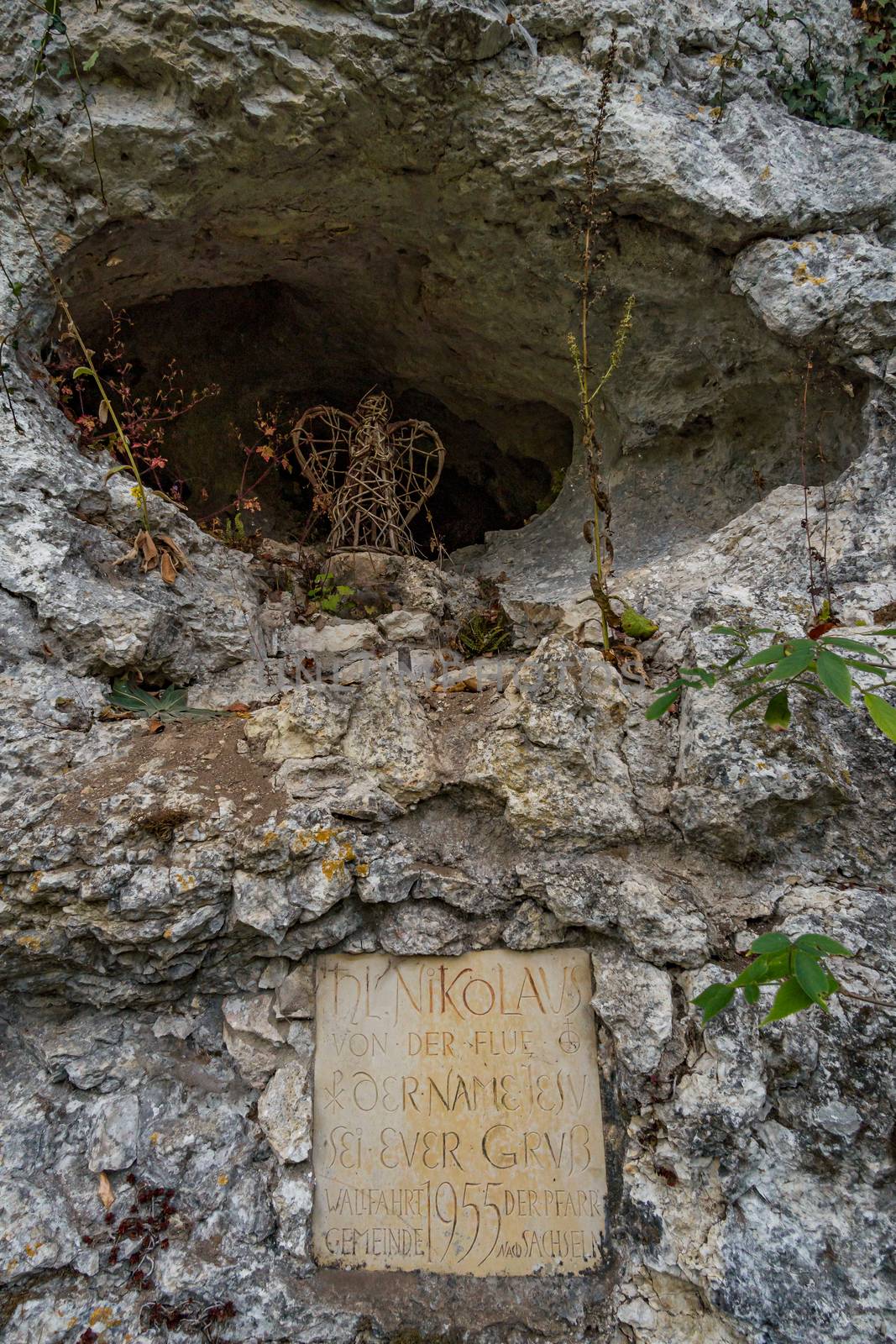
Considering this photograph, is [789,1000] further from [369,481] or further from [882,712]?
[369,481]

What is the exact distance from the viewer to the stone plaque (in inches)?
105

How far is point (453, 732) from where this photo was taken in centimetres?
320

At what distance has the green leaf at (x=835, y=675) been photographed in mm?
1839

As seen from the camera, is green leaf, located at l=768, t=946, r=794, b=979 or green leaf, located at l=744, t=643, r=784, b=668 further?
green leaf, located at l=744, t=643, r=784, b=668

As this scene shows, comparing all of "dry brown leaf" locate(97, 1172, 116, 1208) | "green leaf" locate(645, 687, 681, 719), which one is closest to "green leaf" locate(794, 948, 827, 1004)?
"green leaf" locate(645, 687, 681, 719)

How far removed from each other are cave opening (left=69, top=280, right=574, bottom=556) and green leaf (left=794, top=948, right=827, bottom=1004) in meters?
3.70

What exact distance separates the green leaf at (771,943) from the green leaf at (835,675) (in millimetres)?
556

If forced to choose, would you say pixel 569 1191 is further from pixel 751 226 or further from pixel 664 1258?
pixel 751 226

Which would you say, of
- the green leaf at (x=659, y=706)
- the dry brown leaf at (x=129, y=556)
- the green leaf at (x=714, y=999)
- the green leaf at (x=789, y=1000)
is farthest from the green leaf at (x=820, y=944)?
the dry brown leaf at (x=129, y=556)

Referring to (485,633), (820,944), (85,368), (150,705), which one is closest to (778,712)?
(820,944)

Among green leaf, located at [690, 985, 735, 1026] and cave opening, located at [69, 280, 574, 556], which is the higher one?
cave opening, located at [69, 280, 574, 556]

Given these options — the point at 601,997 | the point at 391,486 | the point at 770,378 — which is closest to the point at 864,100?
the point at 770,378

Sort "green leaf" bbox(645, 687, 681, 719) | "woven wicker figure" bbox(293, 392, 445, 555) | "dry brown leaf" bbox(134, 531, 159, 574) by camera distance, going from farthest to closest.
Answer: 1. "woven wicker figure" bbox(293, 392, 445, 555)
2. "dry brown leaf" bbox(134, 531, 159, 574)
3. "green leaf" bbox(645, 687, 681, 719)

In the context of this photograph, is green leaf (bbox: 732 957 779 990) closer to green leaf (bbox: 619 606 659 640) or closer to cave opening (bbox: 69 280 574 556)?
green leaf (bbox: 619 606 659 640)
